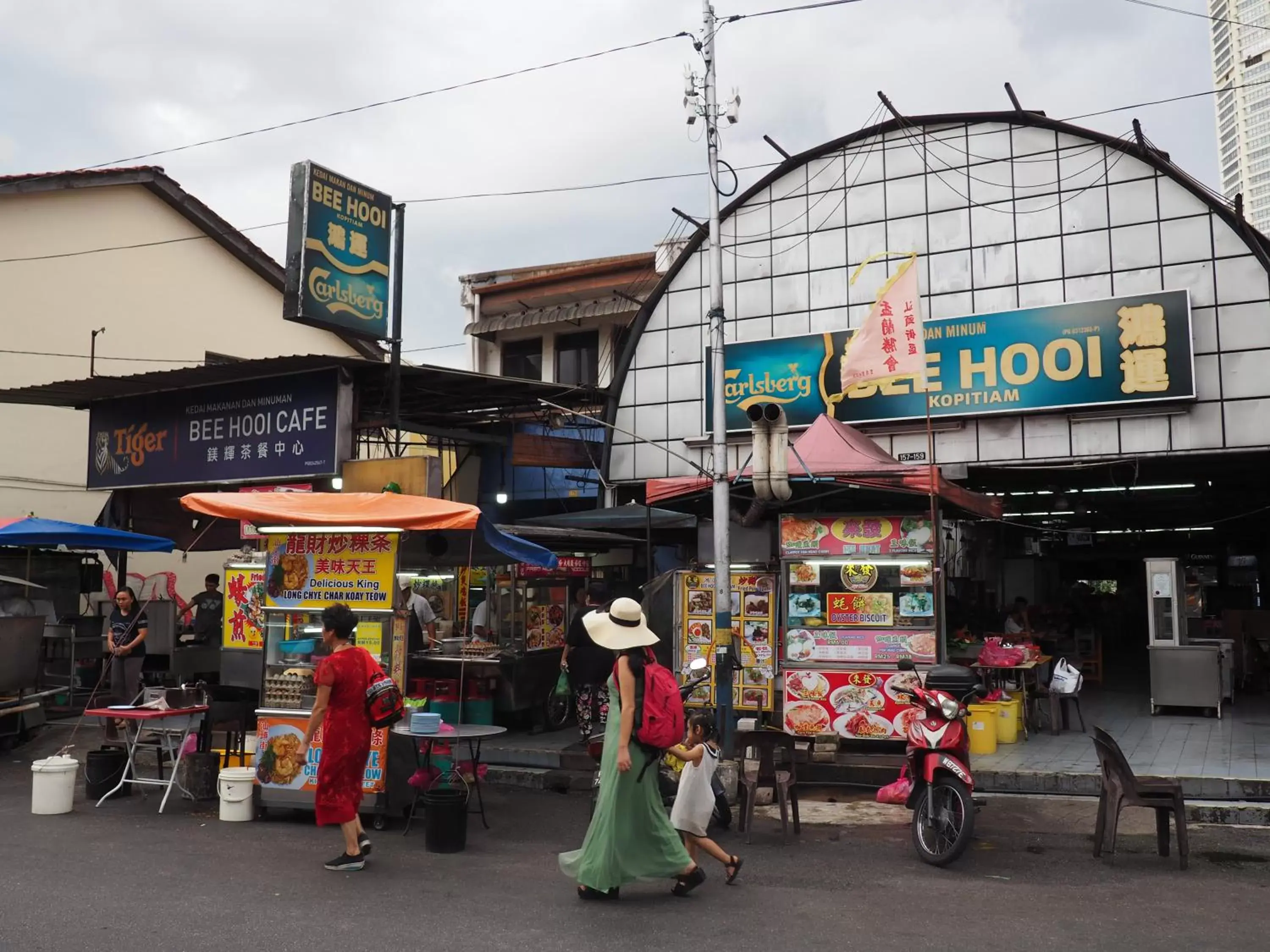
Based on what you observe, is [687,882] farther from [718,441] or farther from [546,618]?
[546,618]

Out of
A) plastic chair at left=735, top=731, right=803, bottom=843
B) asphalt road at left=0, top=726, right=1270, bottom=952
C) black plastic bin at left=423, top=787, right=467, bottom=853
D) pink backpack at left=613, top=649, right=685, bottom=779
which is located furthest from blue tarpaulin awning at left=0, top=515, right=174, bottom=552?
pink backpack at left=613, top=649, right=685, bottom=779

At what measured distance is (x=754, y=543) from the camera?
13.8m

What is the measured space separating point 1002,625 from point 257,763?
47.0 feet

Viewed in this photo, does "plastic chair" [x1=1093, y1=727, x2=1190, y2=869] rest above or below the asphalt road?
above

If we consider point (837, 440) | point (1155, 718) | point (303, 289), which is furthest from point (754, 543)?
point (303, 289)

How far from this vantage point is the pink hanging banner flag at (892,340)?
35.9 feet

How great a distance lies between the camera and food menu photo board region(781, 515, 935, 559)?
35.1ft

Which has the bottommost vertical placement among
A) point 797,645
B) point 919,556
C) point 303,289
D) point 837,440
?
point 797,645

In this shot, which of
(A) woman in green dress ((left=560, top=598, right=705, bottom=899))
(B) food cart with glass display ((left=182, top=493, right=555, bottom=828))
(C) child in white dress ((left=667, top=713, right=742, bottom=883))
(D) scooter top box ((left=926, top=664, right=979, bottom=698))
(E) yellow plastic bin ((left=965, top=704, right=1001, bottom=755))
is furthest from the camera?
(E) yellow plastic bin ((left=965, top=704, right=1001, bottom=755))

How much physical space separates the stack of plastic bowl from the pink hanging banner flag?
5.74 metres

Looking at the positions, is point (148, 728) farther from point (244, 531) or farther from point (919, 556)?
point (919, 556)

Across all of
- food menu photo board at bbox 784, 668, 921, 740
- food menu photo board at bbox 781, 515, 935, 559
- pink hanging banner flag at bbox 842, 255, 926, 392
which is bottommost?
food menu photo board at bbox 784, 668, 921, 740

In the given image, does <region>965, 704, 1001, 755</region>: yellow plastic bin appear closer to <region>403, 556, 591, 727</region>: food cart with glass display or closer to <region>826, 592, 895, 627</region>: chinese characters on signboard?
<region>826, 592, 895, 627</region>: chinese characters on signboard

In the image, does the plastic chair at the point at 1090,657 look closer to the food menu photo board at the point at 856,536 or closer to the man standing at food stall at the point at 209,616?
the food menu photo board at the point at 856,536
